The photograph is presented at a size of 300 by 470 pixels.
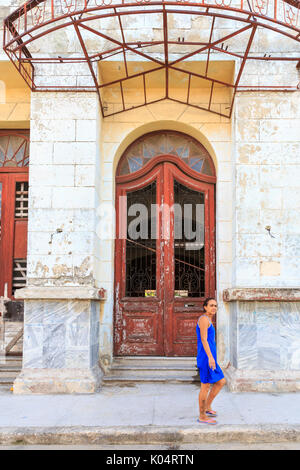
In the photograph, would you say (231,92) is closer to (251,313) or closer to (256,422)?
(251,313)

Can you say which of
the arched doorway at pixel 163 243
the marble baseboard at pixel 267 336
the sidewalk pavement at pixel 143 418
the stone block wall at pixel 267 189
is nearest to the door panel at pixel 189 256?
the arched doorway at pixel 163 243

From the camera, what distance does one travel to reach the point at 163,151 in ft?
30.4

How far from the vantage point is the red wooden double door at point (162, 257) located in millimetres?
8711

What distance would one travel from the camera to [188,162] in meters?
9.21

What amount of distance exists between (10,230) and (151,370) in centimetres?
375

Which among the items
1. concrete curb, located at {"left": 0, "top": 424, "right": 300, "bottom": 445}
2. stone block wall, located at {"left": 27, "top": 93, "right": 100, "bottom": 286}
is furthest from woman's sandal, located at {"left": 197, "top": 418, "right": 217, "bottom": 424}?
stone block wall, located at {"left": 27, "top": 93, "right": 100, "bottom": 286}

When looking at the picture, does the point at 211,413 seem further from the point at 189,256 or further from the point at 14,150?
the point at 14,150

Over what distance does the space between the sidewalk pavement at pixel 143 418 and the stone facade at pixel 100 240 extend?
0.55 metres

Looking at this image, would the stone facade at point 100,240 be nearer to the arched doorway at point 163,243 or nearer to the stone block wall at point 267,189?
the stone block wall at point 267,189

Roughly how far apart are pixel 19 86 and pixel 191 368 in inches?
237

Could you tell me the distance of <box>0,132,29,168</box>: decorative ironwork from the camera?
9341 mm

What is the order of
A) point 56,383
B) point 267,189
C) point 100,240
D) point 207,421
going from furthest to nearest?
point 100,240 → point 267,189 → point 56,383 → point 207,421

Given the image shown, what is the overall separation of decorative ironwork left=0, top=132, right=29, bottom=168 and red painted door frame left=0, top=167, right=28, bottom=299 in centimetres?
15

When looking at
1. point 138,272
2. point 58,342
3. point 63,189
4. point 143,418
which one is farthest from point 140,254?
point 143,418
